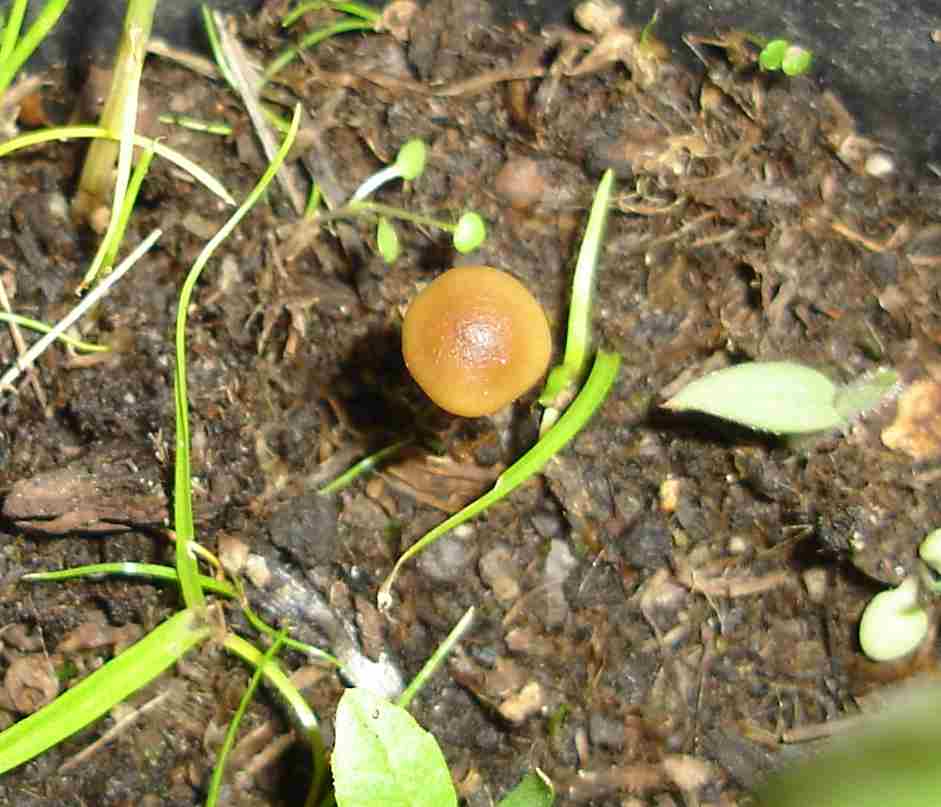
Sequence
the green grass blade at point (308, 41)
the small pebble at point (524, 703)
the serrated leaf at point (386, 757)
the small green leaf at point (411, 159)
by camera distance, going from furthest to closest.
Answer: the green grass blade at point (308, 41), the small green leaf at point (411, 159), the small pebble at point (524, 703), the serrated leaf at point (386, 757)

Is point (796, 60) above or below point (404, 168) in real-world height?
above

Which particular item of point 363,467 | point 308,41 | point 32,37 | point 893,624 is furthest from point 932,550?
point 32,37

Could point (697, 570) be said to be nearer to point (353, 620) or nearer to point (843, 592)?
point (843, 592)

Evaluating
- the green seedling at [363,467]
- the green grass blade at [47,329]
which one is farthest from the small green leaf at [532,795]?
the green grass blade at [47,329]

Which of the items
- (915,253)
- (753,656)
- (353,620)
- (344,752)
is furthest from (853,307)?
(344,752)

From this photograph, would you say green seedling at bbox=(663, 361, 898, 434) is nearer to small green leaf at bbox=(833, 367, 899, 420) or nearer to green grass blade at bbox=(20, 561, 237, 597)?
small green leaf at bbox=(833, 367, 899, 420)

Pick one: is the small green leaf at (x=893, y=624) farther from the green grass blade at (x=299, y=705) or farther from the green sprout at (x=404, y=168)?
the green sprout at (x=404, y=168)

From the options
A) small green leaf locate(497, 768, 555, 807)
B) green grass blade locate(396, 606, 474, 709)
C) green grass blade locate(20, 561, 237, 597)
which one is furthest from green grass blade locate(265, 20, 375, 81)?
small green leaf locate(497, 768, 555, 807)

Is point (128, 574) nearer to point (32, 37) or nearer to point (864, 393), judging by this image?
point (32, 37)
